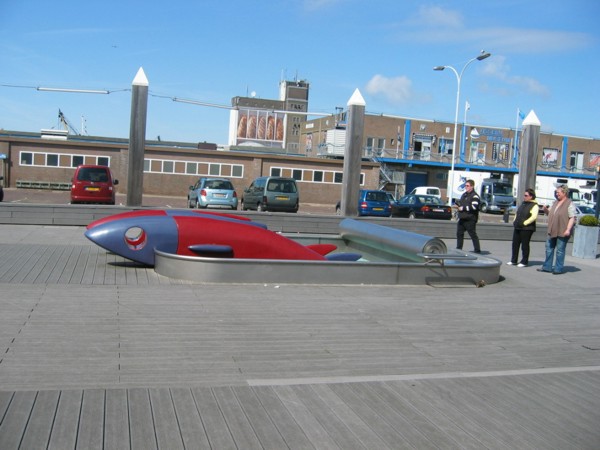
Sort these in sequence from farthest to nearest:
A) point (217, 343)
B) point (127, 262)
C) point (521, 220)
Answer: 1. point (521, 220)
2. point (127, 262)
3. point (217, 343)

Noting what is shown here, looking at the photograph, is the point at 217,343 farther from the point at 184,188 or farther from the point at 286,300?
the point at 184,188

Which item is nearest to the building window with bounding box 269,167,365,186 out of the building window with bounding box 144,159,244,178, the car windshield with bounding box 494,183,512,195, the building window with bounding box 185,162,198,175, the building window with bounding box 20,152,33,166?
the building window with bounding box 144,159,244,178

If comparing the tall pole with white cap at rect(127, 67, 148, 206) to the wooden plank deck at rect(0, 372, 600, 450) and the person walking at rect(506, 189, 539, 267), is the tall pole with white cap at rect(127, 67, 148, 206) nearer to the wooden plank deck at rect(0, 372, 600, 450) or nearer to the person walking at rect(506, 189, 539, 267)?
the person walking at rect(506, 189, 539, 267)

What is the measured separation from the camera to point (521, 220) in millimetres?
12312

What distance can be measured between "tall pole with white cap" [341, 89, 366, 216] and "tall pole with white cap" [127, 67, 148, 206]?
5.32 m

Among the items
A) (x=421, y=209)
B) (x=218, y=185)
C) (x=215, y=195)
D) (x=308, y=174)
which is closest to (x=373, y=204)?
(x=421, y=209)

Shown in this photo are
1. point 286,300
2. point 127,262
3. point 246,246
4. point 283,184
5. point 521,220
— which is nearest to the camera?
point 286,300

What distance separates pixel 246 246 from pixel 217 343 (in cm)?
372

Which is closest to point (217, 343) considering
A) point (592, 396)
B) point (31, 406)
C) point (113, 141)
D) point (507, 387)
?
point (31, 406)

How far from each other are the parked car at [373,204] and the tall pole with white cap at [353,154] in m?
13.2

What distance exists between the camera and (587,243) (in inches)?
596

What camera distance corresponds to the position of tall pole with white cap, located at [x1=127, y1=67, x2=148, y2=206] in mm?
16547

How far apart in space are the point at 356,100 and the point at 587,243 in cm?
680

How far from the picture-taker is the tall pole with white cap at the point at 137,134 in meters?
16.5
